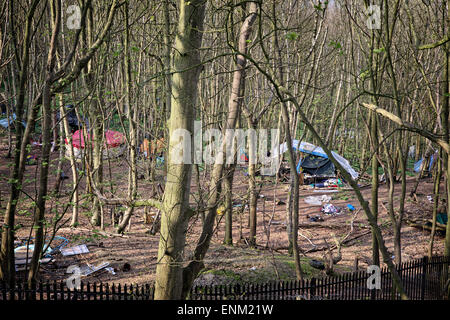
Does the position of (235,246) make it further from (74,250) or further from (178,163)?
(178,163)

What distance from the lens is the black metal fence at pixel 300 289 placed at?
5.65 metres

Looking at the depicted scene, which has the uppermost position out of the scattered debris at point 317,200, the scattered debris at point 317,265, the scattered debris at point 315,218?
the scattered debris at point 317,200

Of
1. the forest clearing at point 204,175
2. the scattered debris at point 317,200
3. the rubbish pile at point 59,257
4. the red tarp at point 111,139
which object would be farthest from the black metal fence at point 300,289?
the scattered debris at point 317,200

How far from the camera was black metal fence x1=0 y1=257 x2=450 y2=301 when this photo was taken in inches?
223

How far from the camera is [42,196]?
5.68 meters

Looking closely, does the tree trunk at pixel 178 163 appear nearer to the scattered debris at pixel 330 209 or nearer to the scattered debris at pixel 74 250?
the scattered debris at pixel 74 250

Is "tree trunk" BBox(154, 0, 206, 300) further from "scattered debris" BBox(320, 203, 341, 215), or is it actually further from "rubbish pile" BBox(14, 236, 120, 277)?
"scattered debris" BBox(320, 203, 341, 215)

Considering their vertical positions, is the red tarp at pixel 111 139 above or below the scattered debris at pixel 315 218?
above

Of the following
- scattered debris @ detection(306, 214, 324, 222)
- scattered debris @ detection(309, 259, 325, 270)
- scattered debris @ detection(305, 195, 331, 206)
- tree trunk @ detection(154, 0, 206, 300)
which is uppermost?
tree trunk @ detection(154, 0, 206, 300)

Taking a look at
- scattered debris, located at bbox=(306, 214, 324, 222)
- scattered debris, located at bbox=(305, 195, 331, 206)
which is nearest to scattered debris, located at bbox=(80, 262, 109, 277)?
scattered debris, located at bbox=(306, 214, 324, 222)

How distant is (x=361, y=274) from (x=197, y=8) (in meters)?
5.06

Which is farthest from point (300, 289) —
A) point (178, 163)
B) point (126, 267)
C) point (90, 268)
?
point (90, 268)
